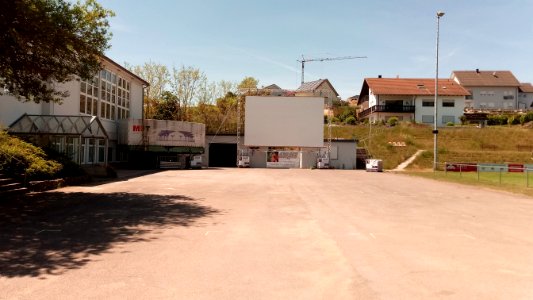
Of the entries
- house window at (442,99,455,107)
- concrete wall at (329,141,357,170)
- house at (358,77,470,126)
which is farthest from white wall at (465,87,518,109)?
concrete wall at (329,141,357,170)

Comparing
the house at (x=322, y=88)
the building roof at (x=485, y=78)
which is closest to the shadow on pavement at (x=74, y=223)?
the house at (x=322, y=88)

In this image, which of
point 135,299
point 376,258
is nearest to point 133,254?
point 135,299

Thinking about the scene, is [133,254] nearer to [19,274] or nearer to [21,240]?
[19,274]

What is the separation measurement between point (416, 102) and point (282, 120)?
103ft

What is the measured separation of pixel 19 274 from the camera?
20.4 ft

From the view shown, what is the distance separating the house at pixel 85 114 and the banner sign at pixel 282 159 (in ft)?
49.7

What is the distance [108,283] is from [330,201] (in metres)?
11.5

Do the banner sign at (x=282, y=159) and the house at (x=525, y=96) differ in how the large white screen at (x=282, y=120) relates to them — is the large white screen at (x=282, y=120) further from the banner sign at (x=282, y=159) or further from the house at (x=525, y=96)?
the house at (x=525, y=96)

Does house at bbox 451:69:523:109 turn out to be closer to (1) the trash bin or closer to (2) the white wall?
(2) the white wall

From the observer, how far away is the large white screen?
48.2m

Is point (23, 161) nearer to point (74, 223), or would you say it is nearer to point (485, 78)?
point (74, 223)

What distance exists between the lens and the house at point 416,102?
69.9 meters

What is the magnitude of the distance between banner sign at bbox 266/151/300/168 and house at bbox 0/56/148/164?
49.7ft

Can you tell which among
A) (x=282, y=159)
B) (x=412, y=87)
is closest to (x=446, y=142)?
(x=412, y=87)
